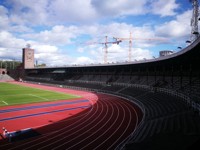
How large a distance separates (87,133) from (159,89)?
20537 millimetres

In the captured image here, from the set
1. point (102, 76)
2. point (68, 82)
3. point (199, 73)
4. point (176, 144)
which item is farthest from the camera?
point (68, 82)

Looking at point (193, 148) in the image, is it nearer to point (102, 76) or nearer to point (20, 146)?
point (20, 146)

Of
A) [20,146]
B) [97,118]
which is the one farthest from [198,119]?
[20,146]

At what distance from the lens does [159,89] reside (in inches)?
1339

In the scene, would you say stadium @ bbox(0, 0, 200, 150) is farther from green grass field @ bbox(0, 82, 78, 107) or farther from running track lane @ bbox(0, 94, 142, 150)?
green grass field @ bbox(0, 82, 78, 107)

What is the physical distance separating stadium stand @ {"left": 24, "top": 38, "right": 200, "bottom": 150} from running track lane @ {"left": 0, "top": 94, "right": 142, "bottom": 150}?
66.2 inches

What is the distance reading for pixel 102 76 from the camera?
58688 millimetres

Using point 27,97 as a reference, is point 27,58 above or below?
above

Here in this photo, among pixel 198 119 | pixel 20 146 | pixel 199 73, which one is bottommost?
pixel 20 146

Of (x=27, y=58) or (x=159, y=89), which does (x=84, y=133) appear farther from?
(x=27, y=58)

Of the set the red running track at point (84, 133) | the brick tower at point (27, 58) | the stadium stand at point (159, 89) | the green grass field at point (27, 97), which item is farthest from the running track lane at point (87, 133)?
the brick tower at point (27, 58)

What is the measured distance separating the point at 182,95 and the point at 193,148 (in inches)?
710

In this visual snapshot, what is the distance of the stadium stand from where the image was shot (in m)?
11.8

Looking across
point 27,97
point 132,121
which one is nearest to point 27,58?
point 27,97
